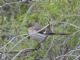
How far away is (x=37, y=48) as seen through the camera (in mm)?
4410

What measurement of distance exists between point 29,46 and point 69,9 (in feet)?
2.24

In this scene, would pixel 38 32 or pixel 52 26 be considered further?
pixel 38 32

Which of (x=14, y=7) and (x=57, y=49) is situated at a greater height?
(x=14, y=7)

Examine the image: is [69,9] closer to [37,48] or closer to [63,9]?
[63,9]

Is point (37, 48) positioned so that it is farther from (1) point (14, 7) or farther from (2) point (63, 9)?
(1) point (14, 7)

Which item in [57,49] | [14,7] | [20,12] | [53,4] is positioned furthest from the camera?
[14,7]

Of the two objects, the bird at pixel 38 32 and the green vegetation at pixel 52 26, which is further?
the green vegetation at pixel 52 26

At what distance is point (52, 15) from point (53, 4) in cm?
14

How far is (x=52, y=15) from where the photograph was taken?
4.39 metres

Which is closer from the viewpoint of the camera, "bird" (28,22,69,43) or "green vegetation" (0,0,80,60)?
"bird" (28,22,69,43)

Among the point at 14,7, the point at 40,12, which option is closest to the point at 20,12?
the point at 14,7

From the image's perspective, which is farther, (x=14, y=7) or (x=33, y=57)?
(x=14, y=7)

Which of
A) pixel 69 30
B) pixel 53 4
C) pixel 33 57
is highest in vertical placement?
pixel 53 4

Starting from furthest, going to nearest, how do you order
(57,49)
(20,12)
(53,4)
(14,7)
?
(14,7) < (20,12) < (57,49) < (53,4)
